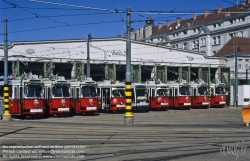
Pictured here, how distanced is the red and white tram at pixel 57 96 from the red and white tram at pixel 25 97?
5.02 feet

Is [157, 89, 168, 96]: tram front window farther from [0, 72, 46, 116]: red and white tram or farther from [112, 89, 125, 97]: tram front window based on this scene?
[0, 72, 46, 116]: red and white tram

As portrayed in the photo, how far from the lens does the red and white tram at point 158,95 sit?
1761 inches

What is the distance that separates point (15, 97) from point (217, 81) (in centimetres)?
2858

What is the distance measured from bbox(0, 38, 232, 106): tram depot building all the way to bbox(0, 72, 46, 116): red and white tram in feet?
60.3

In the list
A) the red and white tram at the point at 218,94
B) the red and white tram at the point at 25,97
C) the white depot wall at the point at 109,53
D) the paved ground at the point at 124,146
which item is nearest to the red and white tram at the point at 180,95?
the red and white tram at the point at 218,94

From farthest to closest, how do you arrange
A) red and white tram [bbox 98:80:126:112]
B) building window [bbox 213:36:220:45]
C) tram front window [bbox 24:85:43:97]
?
building window [bbox 213:36:220:45]
red and white tram [bbox 98:80:126:112]
tram front window [bbox 24:85:43:97]

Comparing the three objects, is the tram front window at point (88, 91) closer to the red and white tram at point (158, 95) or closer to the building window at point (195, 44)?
the red and white tram at point (158, 95)

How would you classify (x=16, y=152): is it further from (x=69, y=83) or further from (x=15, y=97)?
(x=69, y=83)

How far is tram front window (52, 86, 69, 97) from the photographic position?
32.6 metres

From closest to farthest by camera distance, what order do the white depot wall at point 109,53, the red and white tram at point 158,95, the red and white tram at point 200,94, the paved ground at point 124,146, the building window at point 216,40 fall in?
1. the paved ground at point 124,146
2. the red and white tram at point 158,95
3. the red and white tram at point 200,94
4. the white depot wall at point 109,53
5. the building window at point 216,40

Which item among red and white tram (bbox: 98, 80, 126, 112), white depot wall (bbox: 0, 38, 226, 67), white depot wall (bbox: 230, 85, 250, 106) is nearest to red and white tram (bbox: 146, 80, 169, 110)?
red and white tram (bbox: 98, 80, 126, 112)

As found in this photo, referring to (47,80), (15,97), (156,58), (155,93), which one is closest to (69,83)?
(47,80)

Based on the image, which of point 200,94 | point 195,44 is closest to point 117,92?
point 200,94

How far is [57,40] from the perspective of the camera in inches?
2233
